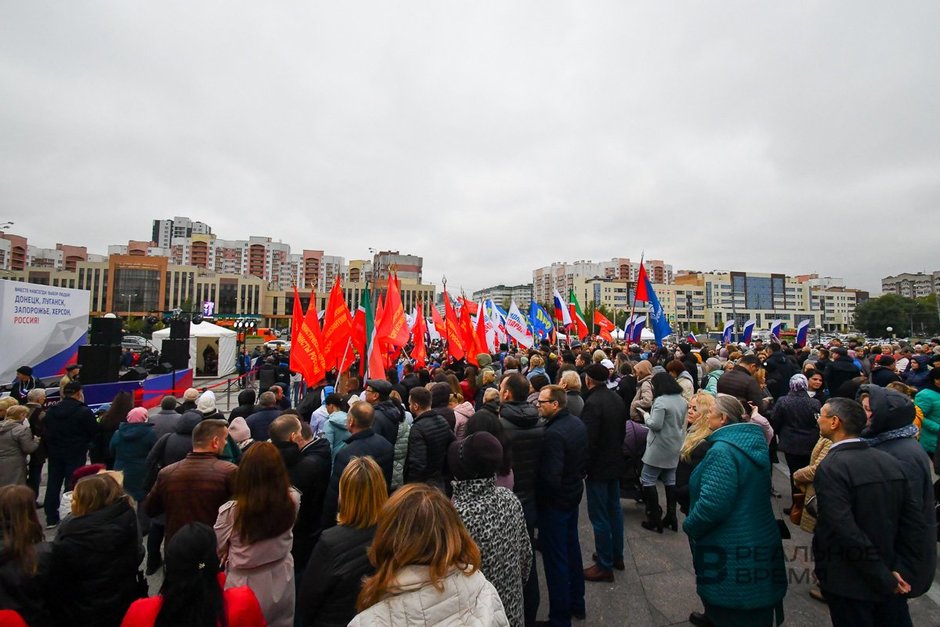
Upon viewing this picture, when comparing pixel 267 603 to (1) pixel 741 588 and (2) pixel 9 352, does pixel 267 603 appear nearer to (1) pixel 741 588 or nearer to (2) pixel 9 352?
(1) pixel 741 588

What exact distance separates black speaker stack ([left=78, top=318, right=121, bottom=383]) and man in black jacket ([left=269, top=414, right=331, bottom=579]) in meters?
12.1

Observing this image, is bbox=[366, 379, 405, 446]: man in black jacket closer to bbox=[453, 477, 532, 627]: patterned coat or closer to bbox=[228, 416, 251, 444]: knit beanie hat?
bbox=[228, 416, 251, 444]: knit beanie hat

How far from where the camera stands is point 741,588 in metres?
2.81

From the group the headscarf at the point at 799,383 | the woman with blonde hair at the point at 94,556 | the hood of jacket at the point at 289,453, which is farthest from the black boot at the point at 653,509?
the woman with blonde hair at the point at 94,556

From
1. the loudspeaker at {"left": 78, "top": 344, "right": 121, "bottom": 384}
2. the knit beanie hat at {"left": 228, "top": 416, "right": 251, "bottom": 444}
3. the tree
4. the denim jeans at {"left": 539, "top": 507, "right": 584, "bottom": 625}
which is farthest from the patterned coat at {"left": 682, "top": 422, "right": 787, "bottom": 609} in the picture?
the tree

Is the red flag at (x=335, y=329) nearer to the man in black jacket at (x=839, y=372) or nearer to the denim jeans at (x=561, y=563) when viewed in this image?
the denim jeans at (x=561, y=563)

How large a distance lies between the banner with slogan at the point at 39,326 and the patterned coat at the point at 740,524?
16.6 metres

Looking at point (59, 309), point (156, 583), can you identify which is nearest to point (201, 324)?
point (59, 309)

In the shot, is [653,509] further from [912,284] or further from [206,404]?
[912,284]

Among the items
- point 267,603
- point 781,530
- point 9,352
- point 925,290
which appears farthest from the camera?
point 925,290

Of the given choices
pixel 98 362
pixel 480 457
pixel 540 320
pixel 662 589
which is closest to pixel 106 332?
pixel 98 362

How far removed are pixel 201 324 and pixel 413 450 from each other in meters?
24.1

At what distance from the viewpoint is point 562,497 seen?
369 centimetres

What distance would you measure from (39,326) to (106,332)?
2.51 metres
